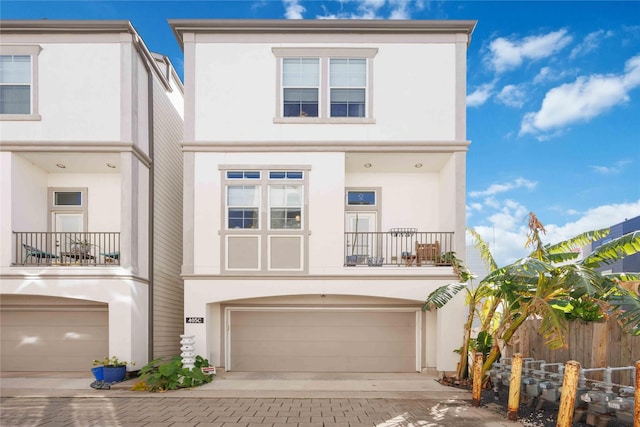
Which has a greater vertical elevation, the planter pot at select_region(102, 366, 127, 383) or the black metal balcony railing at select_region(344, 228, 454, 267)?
the black metal balcony railing at select_region(344, 228, 454, 267)

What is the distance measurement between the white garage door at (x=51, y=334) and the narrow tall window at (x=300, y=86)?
7.35 metres

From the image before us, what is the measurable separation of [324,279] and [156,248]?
504cm

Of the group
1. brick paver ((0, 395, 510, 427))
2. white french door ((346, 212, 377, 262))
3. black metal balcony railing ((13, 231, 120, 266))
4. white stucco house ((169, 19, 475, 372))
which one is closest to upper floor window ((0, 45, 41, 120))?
Answer: black metal balcony railing ((13, 231, 120, 266))

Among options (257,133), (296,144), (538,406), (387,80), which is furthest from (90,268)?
(538,406)

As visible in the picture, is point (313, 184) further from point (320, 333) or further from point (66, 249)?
point (66, 249)

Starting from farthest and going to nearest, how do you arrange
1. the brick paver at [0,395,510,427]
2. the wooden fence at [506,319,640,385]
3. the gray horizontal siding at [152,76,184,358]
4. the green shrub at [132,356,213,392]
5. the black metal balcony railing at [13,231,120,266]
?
1. the gray horizontal siding at [152,76,184,358]
2. the black metal balcony railing at [13,231,120,266]
3. the green shrub at [132,356,213,392]
4. the brick paver at [0,395,510,427]
5. the wooden fence at [506,319,640,385]

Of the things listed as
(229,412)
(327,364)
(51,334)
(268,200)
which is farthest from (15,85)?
(327,364)

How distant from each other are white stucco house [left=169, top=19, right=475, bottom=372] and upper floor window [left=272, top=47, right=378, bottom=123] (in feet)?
0.10

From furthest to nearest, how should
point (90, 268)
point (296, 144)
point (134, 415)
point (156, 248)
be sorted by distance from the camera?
point (156, 248), point (296, 144), point (90, 268), point (134, 415)

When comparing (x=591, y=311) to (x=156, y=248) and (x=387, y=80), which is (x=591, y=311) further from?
(x=156, y=248)

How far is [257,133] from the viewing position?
34.2 feet

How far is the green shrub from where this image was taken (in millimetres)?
8711

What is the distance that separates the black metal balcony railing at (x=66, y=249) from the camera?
9992 mm

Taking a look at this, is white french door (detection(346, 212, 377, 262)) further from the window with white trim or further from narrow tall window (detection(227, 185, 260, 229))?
narrow tall window (detection(227, 185, 260, 229))
